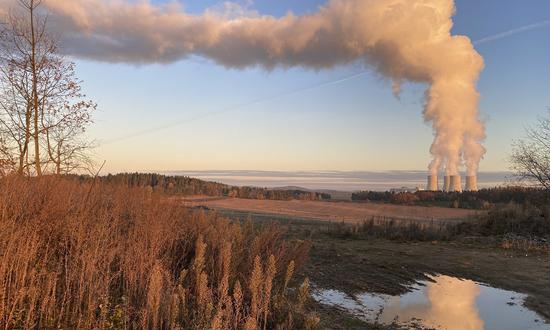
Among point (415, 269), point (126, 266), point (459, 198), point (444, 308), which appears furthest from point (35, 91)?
point (459, 198)

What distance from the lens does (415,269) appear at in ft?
39.4

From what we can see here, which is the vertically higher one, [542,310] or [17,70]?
[17,70]

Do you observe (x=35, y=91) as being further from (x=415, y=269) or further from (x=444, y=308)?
(x=444, y=308)

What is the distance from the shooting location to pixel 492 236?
2086 centimetres

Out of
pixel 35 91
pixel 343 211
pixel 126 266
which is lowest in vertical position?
pixel 343 211

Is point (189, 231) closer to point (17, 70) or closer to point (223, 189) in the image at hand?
point (17, 70)

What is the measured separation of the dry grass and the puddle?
1302mm

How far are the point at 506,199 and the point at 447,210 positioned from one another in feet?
24.7

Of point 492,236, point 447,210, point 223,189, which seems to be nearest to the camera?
point 492,236

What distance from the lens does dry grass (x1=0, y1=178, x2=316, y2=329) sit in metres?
5.09

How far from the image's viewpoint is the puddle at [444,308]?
25.3 feet

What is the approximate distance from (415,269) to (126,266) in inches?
315

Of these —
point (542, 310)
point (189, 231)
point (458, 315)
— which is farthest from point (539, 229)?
point (189, 231)

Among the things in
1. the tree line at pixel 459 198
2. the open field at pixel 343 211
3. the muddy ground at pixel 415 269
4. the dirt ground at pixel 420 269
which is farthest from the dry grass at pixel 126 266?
the tree line at pixel 459 198
